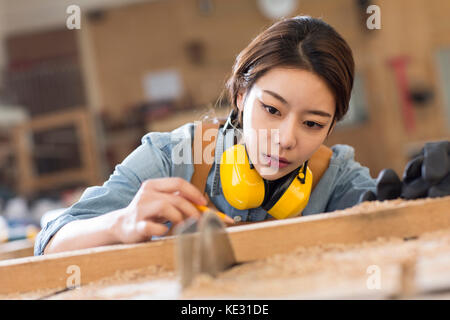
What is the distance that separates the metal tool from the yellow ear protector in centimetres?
40

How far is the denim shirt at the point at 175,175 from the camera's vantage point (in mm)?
1097

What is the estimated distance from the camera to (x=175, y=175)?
4.08 ft

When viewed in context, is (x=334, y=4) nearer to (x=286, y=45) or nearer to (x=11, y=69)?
(x=11, y=69)

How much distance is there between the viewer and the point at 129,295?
0.64 m

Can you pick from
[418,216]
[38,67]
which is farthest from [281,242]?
[38,67]

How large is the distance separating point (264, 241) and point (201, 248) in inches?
6.8

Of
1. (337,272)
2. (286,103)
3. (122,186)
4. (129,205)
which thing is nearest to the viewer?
(337,272)

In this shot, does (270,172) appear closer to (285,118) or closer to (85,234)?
A: (285,118)

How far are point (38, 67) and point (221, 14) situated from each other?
2563 mm

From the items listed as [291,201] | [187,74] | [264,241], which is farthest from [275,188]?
[187,74]

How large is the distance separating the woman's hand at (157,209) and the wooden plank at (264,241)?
0.09 feet

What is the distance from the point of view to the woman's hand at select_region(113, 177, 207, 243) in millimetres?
814

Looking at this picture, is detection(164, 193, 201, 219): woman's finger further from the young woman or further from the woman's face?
the woman's face

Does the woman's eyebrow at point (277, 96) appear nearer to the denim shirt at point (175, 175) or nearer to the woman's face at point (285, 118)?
the woman's face at point (285, 118)
